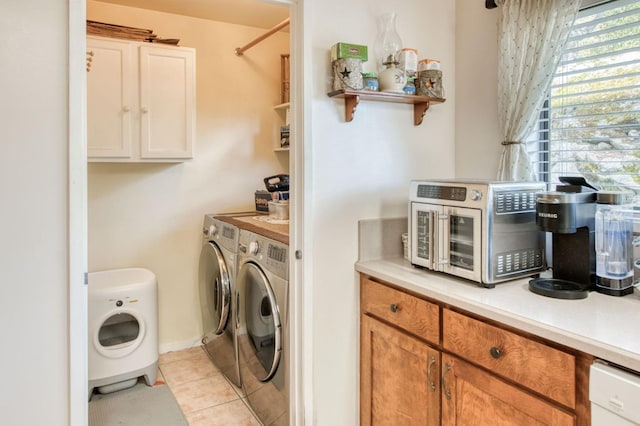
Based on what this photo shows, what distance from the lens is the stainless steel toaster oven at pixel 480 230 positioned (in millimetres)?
1524

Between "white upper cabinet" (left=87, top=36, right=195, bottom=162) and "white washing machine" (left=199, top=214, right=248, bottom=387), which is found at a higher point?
"white upper cabinet" (left=87, top=36, right=195, bottom=162)

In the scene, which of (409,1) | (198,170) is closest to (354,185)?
(409,1)

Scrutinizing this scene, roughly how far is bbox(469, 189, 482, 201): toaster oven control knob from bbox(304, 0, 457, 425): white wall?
1.76ft

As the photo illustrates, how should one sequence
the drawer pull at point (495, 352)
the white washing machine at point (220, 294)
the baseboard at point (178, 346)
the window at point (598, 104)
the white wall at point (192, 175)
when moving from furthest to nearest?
the baseboard at point (178, 346), the white wall at point (192, 175), the white washing machine at point (220, 294), the window at point (598, 104), the drawer pull at point (495, 352)

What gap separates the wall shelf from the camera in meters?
1.82

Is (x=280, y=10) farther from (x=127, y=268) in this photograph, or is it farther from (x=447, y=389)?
(x=447, y=389)

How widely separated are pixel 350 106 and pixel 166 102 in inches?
57.7

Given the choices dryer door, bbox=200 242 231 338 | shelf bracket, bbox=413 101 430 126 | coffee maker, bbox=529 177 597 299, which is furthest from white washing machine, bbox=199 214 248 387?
coffee maker, bbox=529 177 597 299

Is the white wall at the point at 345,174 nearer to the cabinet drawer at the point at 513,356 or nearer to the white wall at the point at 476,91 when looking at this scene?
the white wall at the point at 476,91

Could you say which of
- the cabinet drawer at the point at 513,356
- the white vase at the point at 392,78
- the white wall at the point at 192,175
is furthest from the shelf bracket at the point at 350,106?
the white wall at the point at 192,175

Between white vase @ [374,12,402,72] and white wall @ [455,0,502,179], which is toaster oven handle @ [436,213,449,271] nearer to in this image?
white wall @ [455,0,502,179]

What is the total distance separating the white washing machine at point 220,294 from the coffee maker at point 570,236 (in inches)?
65.7

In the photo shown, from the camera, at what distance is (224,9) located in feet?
9.75

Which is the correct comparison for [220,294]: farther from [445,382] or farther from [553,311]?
[553,311]
